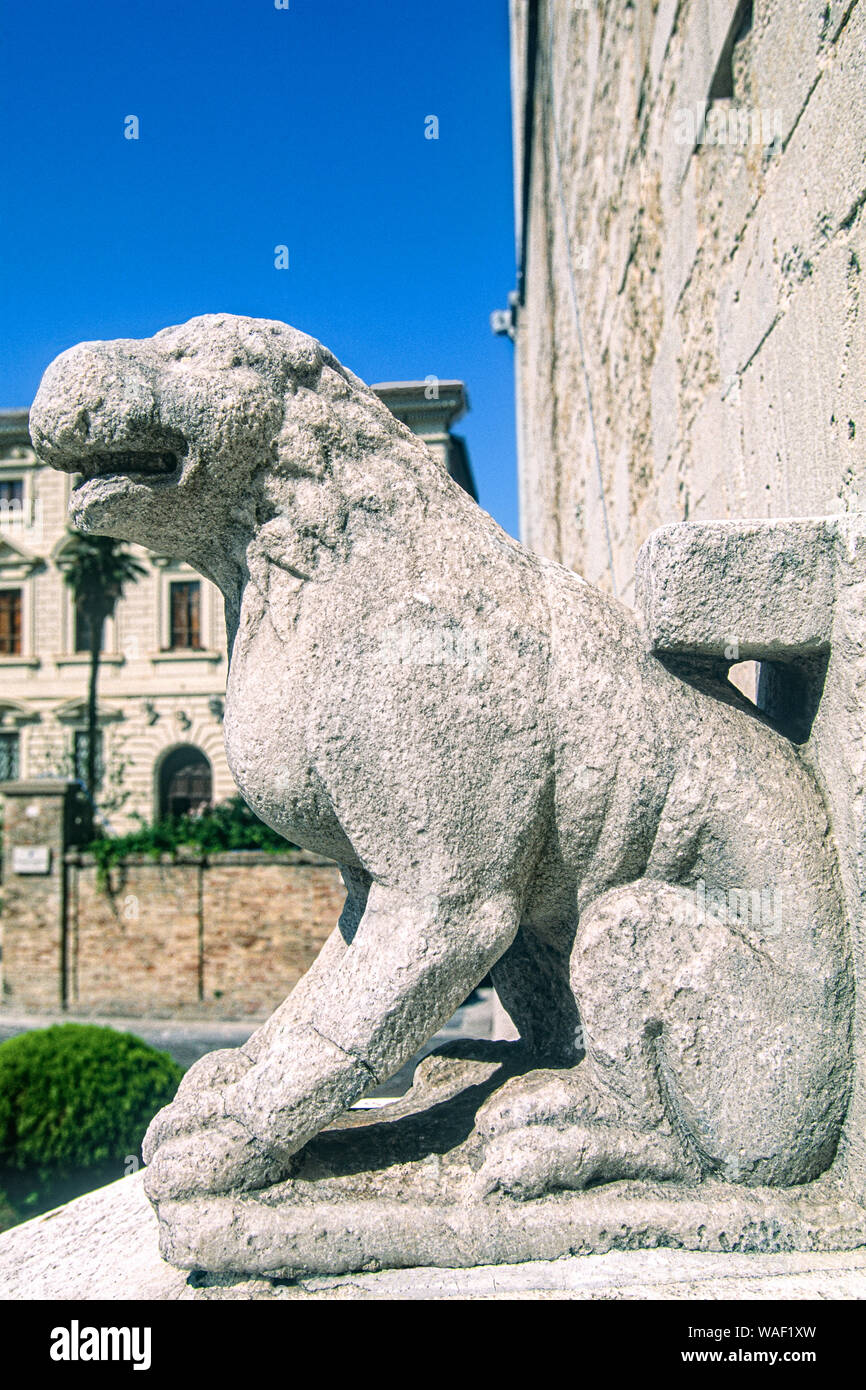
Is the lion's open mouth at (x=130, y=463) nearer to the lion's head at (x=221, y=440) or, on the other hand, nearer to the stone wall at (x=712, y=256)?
the lion's head at (x=221, y=440)

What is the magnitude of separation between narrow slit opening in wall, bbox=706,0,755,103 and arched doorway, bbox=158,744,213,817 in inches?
790

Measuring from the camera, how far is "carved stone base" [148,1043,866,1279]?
1433 mm

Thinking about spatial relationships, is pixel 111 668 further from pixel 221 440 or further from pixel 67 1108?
pixel 221 440

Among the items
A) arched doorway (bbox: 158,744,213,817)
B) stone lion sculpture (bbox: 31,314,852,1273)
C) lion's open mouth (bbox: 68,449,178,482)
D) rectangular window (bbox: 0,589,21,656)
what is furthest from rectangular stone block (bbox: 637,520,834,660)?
rectangular window (bbox: 0,589,21,656)

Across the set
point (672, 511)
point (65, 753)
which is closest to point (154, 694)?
point (65, 753)

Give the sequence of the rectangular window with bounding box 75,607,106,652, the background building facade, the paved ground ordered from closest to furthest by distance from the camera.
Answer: the paved ground → the background building facade → the rectangular window with bounding box 75,607,106,652

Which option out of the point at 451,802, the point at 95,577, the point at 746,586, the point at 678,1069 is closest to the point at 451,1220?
the point at 678,1069

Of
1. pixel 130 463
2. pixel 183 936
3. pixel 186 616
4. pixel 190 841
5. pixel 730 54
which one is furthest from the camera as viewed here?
pixel 186 616

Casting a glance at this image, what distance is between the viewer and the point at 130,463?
5.22ft

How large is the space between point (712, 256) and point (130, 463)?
204 centimetres

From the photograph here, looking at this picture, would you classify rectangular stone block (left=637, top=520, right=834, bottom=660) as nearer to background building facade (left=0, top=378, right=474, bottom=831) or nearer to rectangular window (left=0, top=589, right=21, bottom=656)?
background building facade (left=0, top=378, right=474, bottom=831)

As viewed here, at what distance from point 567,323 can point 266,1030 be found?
6.03m

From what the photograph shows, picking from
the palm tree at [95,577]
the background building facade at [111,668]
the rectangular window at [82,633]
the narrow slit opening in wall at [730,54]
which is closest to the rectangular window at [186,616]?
the background building facade at [111,668]

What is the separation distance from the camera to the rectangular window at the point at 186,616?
20.8 meters
